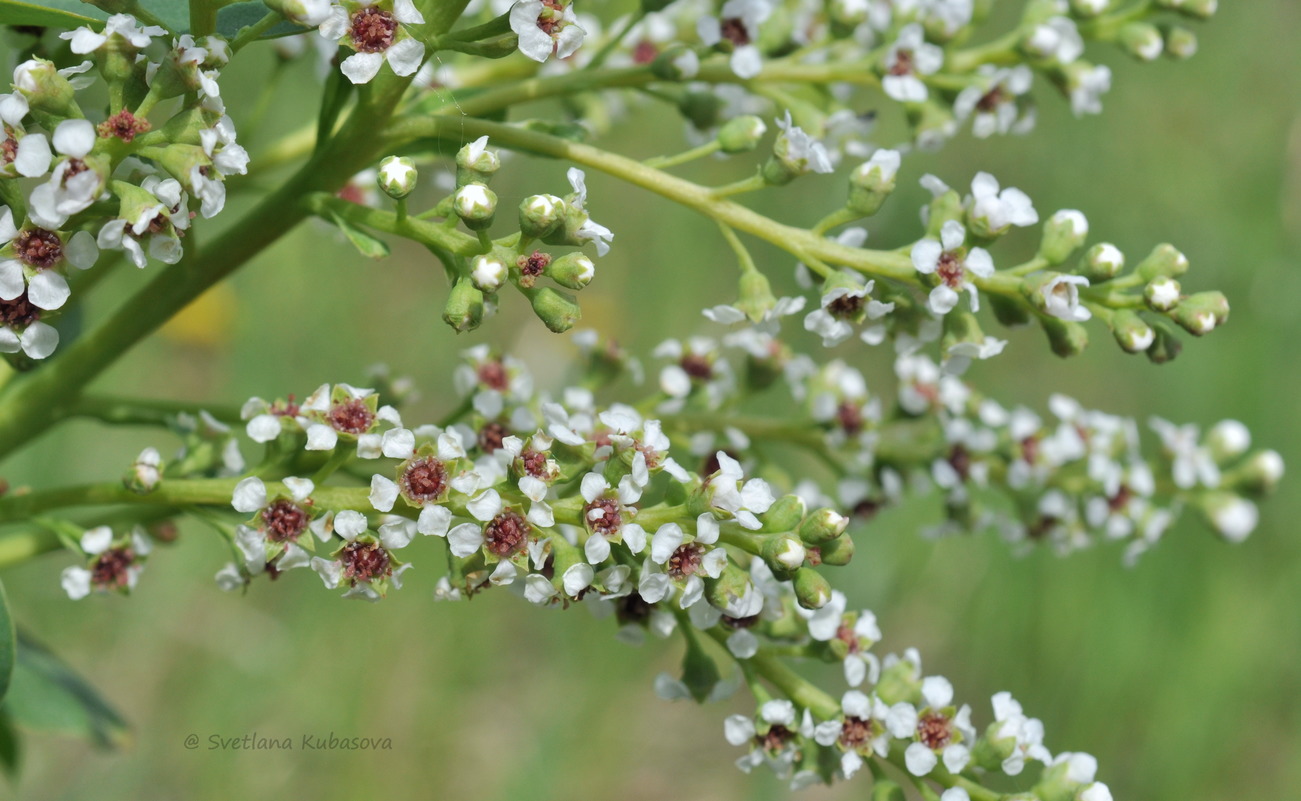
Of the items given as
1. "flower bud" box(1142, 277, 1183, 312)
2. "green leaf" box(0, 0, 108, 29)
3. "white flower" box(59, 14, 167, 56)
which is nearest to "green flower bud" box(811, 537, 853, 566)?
"flower bud" box(1142, 277, 1183, 312)

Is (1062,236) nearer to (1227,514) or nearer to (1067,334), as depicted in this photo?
(1067,334)

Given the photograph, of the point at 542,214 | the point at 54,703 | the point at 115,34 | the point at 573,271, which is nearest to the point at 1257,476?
the point at 573,271

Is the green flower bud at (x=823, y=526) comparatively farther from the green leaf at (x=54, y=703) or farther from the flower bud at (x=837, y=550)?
the green leaf at (x=54, y=703)

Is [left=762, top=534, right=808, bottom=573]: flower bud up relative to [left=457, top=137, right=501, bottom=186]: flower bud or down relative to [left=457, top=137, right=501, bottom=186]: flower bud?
down

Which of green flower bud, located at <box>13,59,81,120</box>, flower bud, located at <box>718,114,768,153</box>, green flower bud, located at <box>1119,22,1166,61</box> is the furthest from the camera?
green flower bud, located at <box>1119,22,1166,61</box>

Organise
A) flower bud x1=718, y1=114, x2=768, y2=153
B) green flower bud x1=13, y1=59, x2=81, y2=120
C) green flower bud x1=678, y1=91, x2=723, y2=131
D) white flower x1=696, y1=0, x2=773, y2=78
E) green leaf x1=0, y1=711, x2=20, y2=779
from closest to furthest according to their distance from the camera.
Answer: green flower bud x1=13, y1=59, x2=81, y2=120 → flower bud x1=718, y1=114, x2=768, y2=153 → white flower x1=696, y1=0, x2=773, y2=78 → green flower bud x1=678, y1=91, x2=723, y2=131 → green leaf x1=0, y1=711, x2=20, y2=779

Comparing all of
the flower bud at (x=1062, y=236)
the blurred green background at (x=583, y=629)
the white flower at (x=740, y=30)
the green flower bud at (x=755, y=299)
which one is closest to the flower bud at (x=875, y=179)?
the green flower bud at (x=755, y=299)

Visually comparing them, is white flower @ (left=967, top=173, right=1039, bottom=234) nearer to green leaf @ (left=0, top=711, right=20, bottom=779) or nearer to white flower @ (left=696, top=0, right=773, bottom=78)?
white flower @ (left=696, top=0, right=773, bottom=78)

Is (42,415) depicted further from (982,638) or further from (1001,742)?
(982,638)
